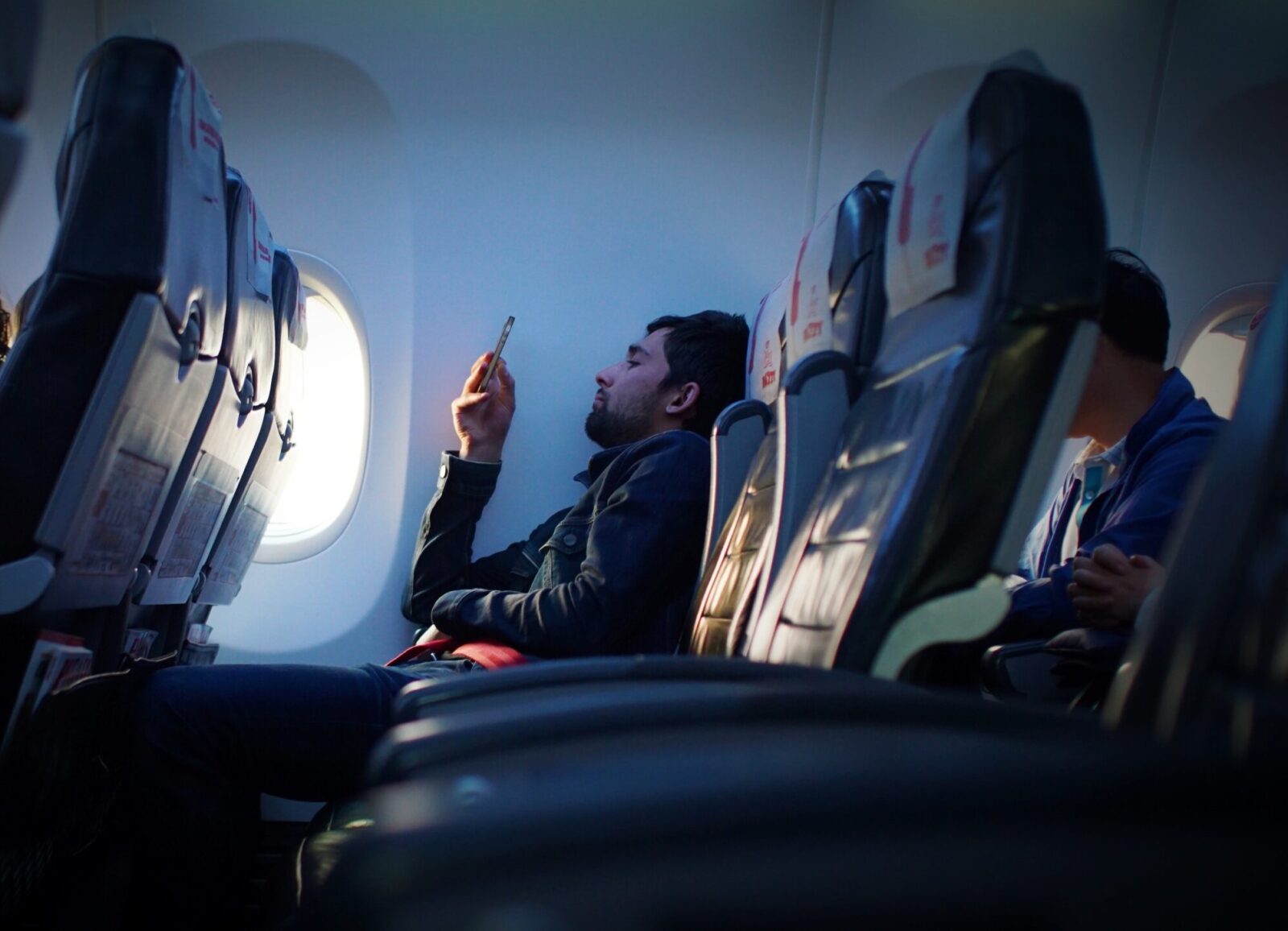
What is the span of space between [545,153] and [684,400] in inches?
38.7

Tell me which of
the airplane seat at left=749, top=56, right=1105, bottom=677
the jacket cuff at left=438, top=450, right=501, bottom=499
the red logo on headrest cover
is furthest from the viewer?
the jacket cuff at left=438, top=450, right=501, bottom=499

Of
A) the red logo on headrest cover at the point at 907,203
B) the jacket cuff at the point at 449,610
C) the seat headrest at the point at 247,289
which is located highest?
the red logo on headrest cover at the point at 907,203

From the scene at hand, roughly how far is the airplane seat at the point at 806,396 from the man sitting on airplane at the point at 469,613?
0.21 meters

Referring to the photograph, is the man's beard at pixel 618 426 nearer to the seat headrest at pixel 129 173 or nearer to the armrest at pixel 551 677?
the seat headrest at pixel 129 173

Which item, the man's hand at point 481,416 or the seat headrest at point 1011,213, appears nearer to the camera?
the seat headrest at point 1011,213

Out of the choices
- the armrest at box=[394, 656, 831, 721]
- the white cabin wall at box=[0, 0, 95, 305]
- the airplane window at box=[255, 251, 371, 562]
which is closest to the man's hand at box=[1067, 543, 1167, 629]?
the armrest at box=[394, 656, 831, 721]

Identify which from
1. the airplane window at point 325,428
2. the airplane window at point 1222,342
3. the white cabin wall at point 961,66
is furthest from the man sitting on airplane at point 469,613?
the airplane window at point 1222,342

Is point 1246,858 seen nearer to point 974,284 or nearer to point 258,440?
point 974,284

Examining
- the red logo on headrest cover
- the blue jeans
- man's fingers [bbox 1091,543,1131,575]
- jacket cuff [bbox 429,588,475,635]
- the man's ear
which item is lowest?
the blue jeans

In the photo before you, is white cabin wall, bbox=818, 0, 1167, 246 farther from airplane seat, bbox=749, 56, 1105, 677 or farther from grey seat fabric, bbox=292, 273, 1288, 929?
grey seat fabric, bbox=292, 273, 1288, 929

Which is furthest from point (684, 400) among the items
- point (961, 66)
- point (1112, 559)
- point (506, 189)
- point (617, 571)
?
point (961, 66)

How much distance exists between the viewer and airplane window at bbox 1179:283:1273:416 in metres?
3.34

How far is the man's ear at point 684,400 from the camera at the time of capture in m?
2.67

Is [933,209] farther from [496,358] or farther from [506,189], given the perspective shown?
[506,189]
